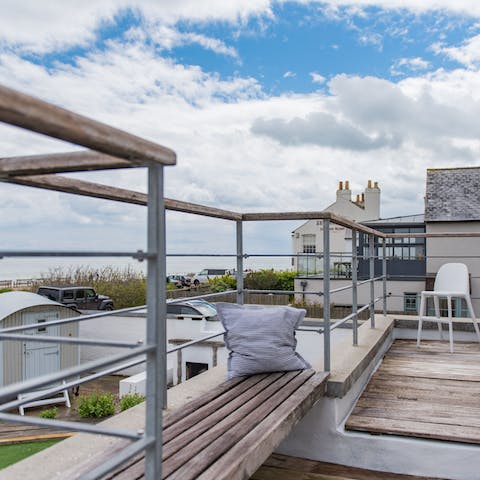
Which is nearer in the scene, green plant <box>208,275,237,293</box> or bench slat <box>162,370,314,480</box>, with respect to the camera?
bench slat <box>162,370,314,480</box>

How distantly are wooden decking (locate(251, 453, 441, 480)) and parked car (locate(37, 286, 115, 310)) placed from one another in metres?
12.2

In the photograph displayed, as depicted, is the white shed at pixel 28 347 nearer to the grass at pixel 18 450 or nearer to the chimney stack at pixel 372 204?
the grass at pixel 18 450

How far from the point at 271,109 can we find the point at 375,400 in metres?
14.4

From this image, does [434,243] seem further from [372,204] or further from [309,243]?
[309,243]

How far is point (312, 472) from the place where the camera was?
2537 millimetres

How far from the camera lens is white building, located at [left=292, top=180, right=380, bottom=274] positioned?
1902 cm

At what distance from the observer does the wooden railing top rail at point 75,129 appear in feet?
2.51

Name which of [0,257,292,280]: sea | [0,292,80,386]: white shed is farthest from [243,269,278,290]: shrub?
[0,257,292,280]: sea

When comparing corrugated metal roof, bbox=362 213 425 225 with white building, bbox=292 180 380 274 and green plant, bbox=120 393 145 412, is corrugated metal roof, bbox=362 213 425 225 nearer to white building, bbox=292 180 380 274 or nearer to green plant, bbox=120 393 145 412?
white building, bbox=292 180 380 274

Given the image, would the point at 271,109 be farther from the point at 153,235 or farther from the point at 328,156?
the point at 153,235

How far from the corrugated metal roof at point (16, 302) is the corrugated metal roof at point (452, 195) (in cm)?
1120

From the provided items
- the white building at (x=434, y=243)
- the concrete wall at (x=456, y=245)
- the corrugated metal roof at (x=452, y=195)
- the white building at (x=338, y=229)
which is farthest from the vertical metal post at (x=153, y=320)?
the white building at (x=338, y=229)

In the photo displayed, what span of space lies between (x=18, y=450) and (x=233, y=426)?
6.69m

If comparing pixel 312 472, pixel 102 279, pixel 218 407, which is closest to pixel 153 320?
pixel 218 407
